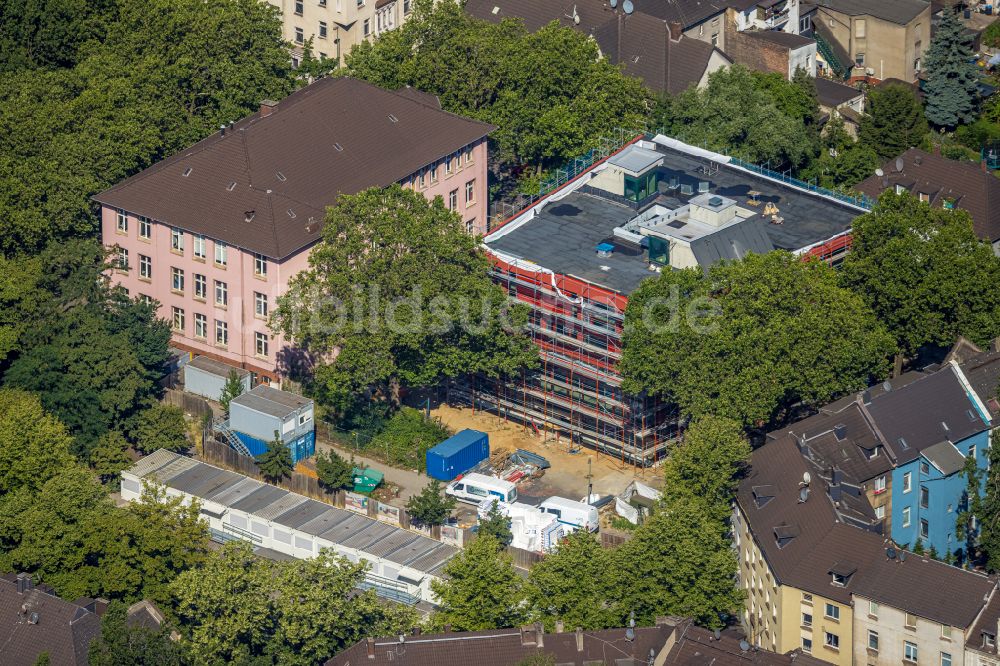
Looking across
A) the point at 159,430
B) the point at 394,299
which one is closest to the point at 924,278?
the point at 394,299

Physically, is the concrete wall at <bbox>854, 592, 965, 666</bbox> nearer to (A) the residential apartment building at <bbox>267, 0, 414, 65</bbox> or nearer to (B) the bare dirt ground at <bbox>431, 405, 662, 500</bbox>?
(B) the bare dirt ground at <bbox>431, 405, 662, 500</bbox>

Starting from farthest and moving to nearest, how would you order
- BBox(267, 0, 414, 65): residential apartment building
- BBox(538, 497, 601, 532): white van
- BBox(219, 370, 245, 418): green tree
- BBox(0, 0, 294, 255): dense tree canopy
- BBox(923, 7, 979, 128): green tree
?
BBox(267, 0, 414, 65): residential apartment building → BBox(923, 7, 979, 128): green tree → BBox(0, 0, 294, 255): dense tree canopy → BBox(219, 370, 245, 418): green tree → BBox(538, 497, 601, 532): white van

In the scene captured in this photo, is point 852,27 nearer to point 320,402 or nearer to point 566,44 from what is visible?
point 566,44

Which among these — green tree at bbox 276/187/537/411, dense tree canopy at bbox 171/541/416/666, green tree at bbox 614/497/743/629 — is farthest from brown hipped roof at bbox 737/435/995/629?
dense tree canopy at bbox 171/541/416/666

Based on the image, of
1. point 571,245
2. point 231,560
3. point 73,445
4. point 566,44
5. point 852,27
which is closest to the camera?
point 231,560

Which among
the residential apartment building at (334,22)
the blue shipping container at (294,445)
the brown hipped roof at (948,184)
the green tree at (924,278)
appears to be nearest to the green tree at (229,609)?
the blue shipping container at (294,445)

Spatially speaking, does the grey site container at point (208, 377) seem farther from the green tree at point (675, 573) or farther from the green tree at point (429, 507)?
the green tree at point (675, 573)

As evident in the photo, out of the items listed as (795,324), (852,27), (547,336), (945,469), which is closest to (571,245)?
(547,336)
